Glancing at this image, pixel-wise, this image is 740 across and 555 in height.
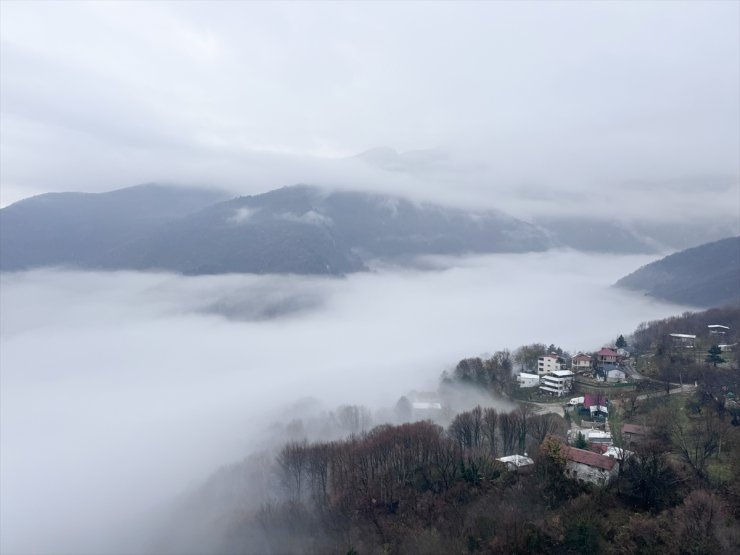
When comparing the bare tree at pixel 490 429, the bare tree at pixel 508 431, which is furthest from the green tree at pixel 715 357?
the bare tree at pixel 490 429

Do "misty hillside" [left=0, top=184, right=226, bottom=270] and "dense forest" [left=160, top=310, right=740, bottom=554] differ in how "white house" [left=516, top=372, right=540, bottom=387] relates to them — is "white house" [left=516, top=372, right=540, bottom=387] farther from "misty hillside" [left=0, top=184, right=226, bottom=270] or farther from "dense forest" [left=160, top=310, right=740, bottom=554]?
"misty hillside" [left=0, top=184, right=226, bottom=270]

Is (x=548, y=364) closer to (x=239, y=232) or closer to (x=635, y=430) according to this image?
(x=635, y=430)

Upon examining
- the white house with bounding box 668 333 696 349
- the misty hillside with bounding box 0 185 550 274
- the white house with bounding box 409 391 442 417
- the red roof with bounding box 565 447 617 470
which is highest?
the misty hillside with bounding box 0 185 550 274

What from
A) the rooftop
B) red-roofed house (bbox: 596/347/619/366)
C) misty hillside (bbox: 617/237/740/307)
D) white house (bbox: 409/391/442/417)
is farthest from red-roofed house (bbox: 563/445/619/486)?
misty hillside (bbox: 617/237/740/307)

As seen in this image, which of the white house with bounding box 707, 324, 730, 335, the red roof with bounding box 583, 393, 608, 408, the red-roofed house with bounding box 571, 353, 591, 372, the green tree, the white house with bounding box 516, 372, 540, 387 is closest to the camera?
the red roof with bounding box 583, 393, 608, 408

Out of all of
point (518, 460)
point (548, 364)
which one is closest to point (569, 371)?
point (548, 364)

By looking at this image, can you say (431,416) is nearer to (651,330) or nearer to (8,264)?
(651,330)
